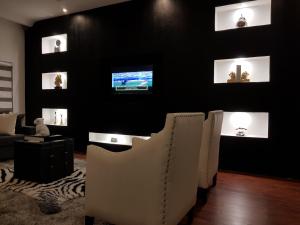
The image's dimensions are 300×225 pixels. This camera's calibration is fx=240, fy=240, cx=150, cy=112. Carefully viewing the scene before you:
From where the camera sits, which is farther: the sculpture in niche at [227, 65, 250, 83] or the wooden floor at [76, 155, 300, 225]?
the sculpture in niche at [227, 65, 250, 83]

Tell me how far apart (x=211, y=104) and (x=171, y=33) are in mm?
1393

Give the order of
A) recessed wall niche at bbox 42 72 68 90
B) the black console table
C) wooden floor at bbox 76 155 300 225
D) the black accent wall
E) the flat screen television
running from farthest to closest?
recessed wall niche at bbox 42 72 68 90
the flat screen television
the black accent wall
the black console table
wooden floor at bbox 76 155 300 225

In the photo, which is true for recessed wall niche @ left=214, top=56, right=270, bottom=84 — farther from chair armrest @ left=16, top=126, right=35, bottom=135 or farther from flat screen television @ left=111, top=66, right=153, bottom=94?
chair armrest @ left=16, top=126, right=35, bottom=135

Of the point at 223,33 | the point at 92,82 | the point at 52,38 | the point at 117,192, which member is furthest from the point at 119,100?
the point at 117,192

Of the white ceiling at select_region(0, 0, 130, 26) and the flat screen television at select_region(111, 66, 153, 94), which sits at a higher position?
the white ceiling at select_region(0, 0, 130, 26)

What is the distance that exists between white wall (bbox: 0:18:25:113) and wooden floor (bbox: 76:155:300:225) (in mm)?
5066

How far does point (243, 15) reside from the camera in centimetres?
380

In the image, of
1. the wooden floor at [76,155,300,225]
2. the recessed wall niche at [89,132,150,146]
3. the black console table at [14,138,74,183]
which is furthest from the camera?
the recessed wall niche at [89,132,150,146]

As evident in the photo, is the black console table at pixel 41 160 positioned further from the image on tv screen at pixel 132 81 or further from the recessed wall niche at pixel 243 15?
the recessed wall niche at pixel 243 15

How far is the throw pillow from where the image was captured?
4.14m

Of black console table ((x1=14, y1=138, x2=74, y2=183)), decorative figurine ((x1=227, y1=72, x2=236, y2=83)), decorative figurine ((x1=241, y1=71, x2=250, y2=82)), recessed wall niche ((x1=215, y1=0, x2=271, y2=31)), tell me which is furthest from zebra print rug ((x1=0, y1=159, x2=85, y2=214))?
recessed wall niche ((x1=215, y1=0, x2=271, y2=31))

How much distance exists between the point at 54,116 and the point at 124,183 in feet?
15.7

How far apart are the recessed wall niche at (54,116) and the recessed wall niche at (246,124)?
3634mm

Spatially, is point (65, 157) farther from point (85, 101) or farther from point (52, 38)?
point (52, 38)
